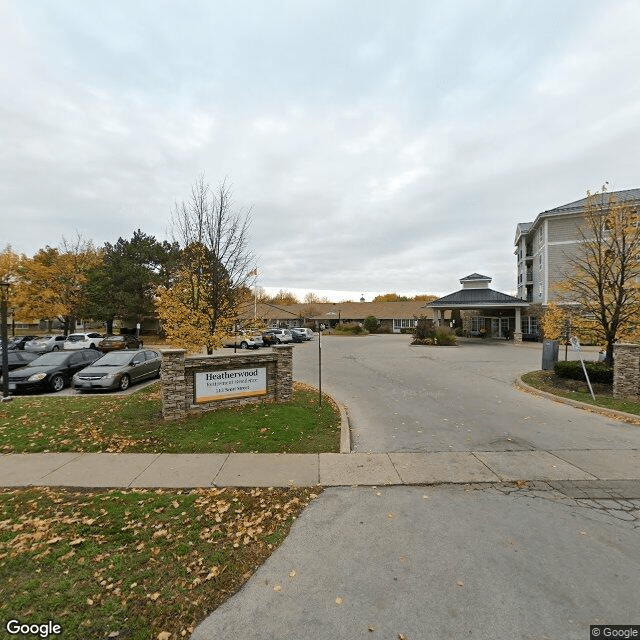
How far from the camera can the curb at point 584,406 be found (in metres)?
8.31

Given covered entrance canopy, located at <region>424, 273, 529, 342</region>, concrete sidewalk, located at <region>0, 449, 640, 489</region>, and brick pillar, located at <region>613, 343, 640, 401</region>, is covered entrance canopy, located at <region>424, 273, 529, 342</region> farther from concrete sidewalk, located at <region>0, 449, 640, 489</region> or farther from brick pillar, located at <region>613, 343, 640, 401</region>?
concrete sidewalk, located at <region>0, 449, 640, 489</region>

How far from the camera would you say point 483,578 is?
3.17m

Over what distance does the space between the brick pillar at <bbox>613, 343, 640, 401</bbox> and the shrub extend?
144 cm

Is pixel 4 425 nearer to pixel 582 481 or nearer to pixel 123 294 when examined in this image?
pixel 582 481

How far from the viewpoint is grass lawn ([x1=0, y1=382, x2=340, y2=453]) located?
6.50 meters

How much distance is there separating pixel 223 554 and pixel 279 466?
2.15 m

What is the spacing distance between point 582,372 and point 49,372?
19.5m

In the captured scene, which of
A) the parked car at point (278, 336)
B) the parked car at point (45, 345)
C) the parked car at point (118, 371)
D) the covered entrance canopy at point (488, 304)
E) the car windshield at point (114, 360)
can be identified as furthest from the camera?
the parked car at point (278, 336)

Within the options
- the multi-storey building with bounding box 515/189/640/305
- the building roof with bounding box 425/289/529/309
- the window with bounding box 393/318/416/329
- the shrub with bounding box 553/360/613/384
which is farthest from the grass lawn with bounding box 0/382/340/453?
the window with bounding box 393/318/416/329

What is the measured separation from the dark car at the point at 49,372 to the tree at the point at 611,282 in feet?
64.0

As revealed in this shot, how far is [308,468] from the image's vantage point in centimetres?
559

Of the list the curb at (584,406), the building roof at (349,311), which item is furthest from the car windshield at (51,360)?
the building roof at (349,311)

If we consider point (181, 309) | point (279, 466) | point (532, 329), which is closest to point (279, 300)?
point (532, 329)

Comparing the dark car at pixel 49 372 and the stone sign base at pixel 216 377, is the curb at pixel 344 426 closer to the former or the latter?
the stone sign base at pixel 216 377
